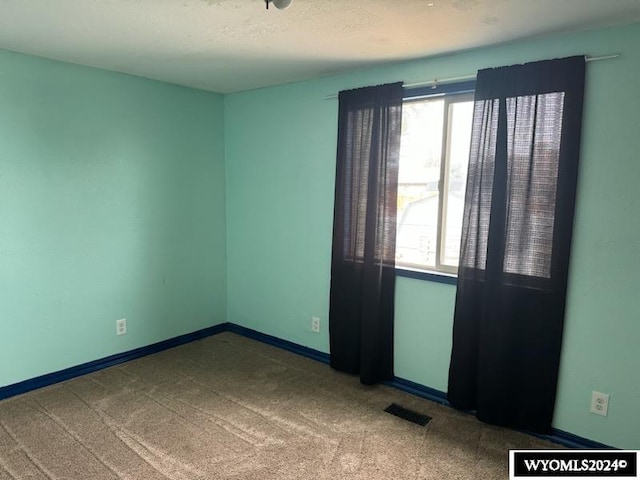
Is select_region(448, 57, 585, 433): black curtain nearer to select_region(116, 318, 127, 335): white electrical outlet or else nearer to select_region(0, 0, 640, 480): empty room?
select_region(0, 0, 640, 480): empty room

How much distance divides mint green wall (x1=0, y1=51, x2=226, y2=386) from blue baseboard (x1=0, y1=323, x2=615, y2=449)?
56mm

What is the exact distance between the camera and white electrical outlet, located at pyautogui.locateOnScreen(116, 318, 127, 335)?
3.27 meters

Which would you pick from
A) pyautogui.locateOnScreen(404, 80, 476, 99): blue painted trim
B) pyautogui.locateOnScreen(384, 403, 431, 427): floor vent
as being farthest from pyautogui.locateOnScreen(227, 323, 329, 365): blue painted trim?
pyautogui.locateOnScreen(404, 80, 476, 99): blue painted trim

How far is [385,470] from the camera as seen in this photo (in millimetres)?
2096

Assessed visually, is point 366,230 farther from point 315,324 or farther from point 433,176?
point 315,324

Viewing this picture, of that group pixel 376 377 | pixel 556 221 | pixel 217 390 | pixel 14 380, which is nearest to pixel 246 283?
pixel 217 390

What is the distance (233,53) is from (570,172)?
6.82 feet

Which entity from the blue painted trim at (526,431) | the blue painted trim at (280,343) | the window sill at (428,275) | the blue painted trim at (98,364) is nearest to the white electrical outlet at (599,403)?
the blue painted trim at (526,431)

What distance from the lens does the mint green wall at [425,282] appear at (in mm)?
2105

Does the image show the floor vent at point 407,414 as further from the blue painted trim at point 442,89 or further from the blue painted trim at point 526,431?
the blue painted trim at point 442,89

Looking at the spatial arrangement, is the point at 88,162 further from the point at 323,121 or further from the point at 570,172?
the point at 570,172

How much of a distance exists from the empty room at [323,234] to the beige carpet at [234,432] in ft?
0.06

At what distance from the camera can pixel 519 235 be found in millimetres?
2359

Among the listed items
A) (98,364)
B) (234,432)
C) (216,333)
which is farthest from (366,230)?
(98,364)
